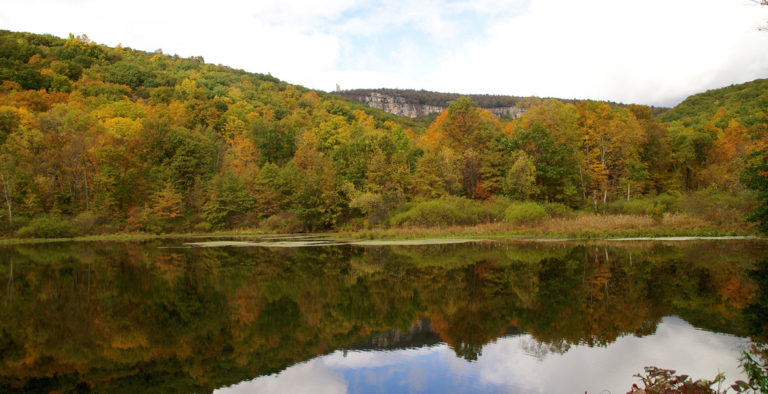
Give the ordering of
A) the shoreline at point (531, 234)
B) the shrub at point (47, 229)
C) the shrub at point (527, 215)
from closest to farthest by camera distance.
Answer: the shoreline at point (531, 234) → the shrub at point (527, 215) → the shrub at point (47, 229)

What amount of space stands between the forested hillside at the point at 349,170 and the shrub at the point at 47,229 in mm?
127

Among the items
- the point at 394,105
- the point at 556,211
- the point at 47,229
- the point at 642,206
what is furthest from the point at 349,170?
the point at 394,105

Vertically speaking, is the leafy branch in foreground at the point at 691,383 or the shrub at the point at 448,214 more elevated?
the leafy branch in foreground at the point at 691,383

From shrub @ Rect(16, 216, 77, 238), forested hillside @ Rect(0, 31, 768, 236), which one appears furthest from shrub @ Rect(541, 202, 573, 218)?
shrub @ Rect(16, 216, 77, 238)

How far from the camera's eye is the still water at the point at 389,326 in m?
7.77

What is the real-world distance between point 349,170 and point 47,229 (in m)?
31.4

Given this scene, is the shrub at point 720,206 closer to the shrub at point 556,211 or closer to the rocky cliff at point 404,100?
the shrub at point 556,211

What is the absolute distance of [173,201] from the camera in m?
54.4

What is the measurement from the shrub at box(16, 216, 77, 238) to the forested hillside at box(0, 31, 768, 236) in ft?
0.42

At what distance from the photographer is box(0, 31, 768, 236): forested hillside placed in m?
46.2

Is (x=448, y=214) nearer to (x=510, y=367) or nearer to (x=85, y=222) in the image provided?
(x=510, y=367)

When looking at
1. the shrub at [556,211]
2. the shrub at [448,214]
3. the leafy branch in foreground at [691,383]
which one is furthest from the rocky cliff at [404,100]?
the leafy branch in foreground at [691,383]

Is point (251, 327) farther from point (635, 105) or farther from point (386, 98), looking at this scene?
point (386, 98)

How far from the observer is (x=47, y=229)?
156ft
